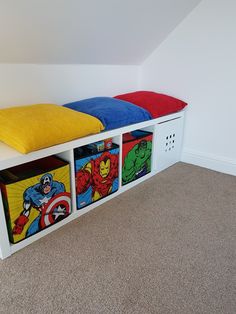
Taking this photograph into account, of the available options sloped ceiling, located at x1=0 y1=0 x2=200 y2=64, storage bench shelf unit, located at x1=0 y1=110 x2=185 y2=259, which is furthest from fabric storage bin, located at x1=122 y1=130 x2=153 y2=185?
sloped ceiling, located at x1=0 y1=0 x2=200 y2=64

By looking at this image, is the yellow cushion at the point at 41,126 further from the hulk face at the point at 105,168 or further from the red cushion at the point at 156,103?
the red cushion at the point at 156,103

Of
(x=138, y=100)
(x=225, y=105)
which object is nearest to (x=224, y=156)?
(x=225, y=105)

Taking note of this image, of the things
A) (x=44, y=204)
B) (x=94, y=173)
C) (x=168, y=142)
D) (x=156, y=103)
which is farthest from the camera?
(x=168, y=142)

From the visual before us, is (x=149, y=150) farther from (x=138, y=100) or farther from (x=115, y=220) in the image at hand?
(x=115, y=220)

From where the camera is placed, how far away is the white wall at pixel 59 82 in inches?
60.8

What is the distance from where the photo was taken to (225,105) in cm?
Result: 195

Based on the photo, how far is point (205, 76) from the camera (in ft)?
6.51

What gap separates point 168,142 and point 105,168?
70 centimetres

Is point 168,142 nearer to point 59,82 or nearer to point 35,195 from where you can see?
point 59,82

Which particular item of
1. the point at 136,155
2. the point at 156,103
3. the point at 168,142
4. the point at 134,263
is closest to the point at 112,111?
the point at 136,155

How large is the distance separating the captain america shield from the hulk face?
26 cm

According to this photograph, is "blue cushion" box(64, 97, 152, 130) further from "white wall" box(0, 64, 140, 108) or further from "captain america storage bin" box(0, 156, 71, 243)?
"captain america storage bin" box(0, 156, 71, 243)

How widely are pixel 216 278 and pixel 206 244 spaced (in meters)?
0.21

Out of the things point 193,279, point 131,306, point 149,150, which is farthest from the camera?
point 149,150
